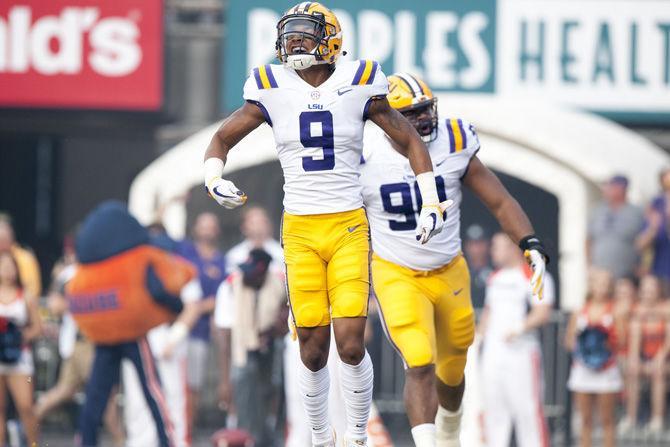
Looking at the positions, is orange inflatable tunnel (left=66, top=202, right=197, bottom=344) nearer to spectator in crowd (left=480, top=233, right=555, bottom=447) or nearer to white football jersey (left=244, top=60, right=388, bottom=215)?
spectator in crowd (left=480, top=233, right=555, bottom=447)

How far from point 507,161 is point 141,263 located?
18.4 ft

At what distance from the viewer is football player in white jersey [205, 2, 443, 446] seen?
25.9 feet

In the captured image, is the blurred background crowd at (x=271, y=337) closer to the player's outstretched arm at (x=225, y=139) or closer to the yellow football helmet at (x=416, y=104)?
the yellow football helmet at (x=416, y=104)

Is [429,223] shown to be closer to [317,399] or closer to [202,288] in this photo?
[317,399]

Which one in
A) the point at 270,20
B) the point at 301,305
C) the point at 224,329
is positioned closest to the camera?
the point at 301,305

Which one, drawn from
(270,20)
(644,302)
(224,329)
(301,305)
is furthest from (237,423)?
(270,20)

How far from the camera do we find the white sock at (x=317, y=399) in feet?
26.7

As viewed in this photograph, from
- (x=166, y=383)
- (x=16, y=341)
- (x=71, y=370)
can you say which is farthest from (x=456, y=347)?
(x=71, y=370)

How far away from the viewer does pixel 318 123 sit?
789cm

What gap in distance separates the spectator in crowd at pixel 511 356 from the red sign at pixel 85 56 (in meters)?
6.63

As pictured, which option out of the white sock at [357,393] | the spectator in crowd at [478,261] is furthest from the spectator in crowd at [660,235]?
the white sock at [357,393]

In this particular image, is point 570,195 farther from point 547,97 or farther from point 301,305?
point 301,305

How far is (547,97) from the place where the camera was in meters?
17.9

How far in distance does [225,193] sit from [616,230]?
771 cm
